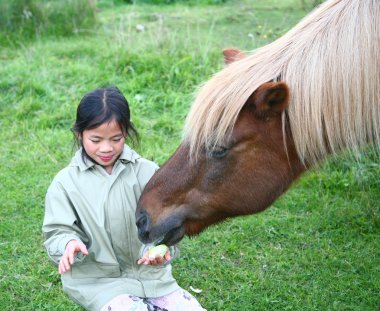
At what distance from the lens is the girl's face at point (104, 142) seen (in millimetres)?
2680

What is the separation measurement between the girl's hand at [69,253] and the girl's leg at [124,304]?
0.29 m

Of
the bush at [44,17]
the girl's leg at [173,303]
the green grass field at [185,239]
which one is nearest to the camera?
the girl's leg at [173,303]

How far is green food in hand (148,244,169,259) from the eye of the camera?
258cm

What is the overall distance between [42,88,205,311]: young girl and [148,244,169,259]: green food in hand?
2cm

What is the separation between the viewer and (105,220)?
107 inches

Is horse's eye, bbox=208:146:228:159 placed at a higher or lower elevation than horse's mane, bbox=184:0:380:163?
lower

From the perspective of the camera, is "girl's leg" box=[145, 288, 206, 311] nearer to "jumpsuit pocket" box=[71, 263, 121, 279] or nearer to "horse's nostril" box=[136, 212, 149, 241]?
"jumpsuit pocket" box=[71, 263, 121, 279]

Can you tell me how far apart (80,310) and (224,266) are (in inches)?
39.4

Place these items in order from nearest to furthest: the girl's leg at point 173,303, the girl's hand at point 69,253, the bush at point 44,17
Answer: the girl's hand at point 69,253, the girl's leg at point 173,303, the bush at point 44,17

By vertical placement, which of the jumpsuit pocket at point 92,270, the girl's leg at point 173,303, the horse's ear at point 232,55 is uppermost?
the horse's ear at point 232,55

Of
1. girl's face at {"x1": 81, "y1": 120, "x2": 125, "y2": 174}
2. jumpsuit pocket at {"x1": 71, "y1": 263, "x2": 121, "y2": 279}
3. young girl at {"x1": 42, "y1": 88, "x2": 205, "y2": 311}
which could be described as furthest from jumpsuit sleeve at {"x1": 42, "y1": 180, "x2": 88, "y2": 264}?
girl's face at {"x1": 81, "y1": 120, "x2": 125, "y2": 174}

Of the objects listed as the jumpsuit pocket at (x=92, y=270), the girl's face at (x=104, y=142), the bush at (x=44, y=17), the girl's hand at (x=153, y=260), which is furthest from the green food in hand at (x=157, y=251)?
the bush at (x=44, y=17)

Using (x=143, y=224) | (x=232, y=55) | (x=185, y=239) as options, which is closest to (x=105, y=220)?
(x=143, y=224)

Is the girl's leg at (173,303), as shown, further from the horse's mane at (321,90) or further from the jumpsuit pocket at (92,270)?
the horse's mane at (321,90)
